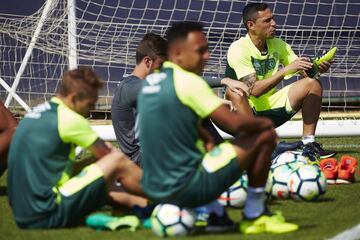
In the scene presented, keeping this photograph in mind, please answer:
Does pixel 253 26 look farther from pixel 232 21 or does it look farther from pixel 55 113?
pixel 55 113

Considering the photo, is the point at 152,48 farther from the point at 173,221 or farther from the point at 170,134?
the point at 173,221

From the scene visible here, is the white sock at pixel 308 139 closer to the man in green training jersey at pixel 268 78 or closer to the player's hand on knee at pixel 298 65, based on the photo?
the man in green training jersey at pixel 268 78

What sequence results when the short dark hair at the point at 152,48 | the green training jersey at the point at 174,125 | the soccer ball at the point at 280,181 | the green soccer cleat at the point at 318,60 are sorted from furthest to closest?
the green soccer cleat at the point at 318,60
the short dark hair at the point at 152,48
the soccer ball at the point at 280,181
the green training jersey at the point at 174,125

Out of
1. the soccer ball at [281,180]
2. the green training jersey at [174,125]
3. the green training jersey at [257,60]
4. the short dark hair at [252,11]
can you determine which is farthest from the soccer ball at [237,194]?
the short dark hair at [252,11]

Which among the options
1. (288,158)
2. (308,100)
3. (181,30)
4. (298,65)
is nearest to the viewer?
(181,30)

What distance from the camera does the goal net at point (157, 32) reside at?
512 inches

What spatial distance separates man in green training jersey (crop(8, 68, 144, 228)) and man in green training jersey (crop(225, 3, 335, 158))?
3.68 m

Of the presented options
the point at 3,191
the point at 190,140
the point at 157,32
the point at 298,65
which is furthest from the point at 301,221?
the point at 157,32

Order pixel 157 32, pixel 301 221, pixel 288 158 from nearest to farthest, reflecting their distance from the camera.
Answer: pixel 301 221, pixel 288 158, pixel 157 32

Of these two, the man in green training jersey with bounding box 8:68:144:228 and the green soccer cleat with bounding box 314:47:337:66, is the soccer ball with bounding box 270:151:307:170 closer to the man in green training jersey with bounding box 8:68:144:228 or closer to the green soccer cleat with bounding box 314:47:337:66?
the green soccer cleat with bounding box 314:47:337:66

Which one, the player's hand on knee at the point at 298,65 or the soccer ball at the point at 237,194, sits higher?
the player's hand on knee at the point at 298,65

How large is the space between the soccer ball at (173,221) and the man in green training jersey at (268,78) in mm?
3795

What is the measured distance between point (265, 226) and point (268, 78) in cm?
394

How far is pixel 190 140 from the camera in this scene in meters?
6.34
